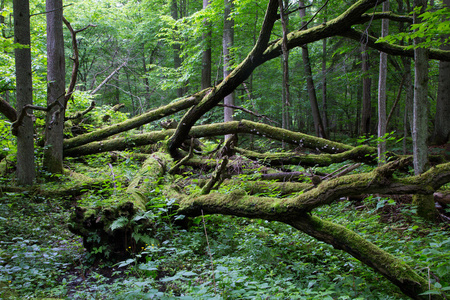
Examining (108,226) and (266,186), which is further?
(266,186)

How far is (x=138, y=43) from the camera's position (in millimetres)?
18922

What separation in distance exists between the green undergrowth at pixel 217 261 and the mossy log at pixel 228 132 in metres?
1.95

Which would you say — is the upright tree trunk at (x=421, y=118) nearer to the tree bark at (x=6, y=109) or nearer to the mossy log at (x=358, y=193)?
the mossy log at (x=358, y=193)

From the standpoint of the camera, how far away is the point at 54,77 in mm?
6711

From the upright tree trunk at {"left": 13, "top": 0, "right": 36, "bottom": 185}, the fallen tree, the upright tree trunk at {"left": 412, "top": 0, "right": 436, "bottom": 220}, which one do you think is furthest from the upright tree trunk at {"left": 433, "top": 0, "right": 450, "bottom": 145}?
the upright tree trunk at {"left": 13, "top": 0, "right": 36, "bottom": 185}

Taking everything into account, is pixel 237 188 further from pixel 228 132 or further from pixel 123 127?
pixel 123 127

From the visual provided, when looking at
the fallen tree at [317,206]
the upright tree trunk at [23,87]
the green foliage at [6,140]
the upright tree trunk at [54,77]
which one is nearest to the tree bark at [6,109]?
the green foliage at [6,140]

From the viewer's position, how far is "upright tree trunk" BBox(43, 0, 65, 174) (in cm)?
668

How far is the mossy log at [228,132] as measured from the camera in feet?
22.5

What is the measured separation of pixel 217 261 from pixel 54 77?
6252 mm

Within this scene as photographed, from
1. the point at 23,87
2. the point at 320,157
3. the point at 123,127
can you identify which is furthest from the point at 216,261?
the point at 123,127

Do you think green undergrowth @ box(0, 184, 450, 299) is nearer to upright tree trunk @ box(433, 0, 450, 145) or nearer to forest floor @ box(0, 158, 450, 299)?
forest floor @ box(0, 158, 450, 299)

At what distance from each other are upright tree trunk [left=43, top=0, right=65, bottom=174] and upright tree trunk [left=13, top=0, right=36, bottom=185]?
83 cm

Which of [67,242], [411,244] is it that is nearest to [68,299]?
[67,242]
